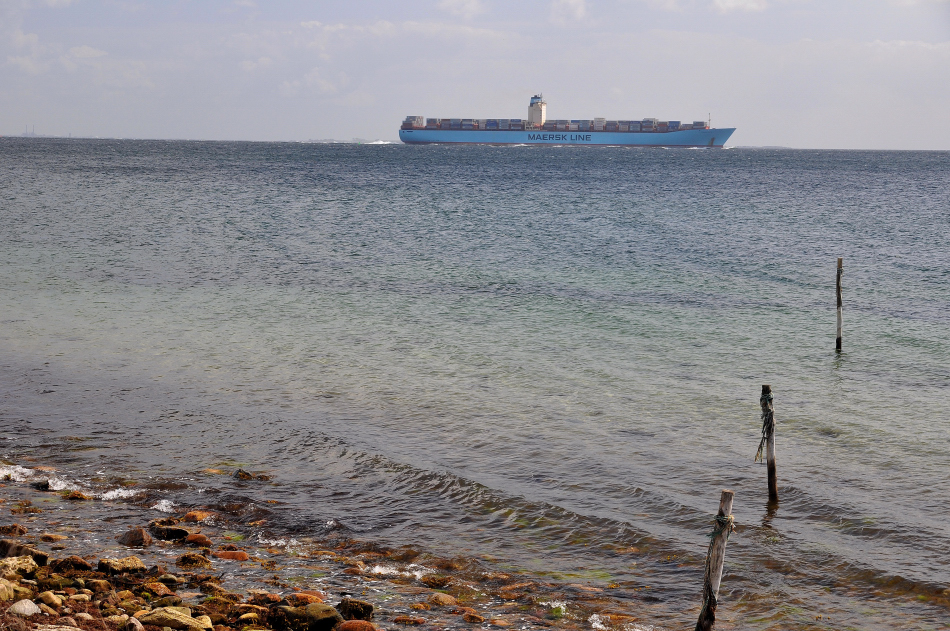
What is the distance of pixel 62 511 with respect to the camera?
8.70 m

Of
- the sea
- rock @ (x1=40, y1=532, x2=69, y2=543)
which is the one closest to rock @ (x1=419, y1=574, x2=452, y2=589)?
the sea

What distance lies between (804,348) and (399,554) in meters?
12.4

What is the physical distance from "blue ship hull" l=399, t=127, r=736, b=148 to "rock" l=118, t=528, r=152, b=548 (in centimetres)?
18148

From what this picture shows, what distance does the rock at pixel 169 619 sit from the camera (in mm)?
5891

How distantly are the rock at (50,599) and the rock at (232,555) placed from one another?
180 cm

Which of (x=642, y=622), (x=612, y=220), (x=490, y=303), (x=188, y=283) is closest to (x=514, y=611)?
(x=642, y=622)

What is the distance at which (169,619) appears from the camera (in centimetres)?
591

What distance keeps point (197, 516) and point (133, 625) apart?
3077mm

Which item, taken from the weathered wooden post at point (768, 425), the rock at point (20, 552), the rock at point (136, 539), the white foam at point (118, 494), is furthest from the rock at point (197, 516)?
the weathered wooden post at point (768, 425)

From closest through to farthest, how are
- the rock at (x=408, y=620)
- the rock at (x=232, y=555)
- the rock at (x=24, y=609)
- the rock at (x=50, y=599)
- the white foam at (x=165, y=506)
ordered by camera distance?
the rock at (x=24, y=609), the rock at (x=50, y=599), the rock at (x=408, y=620), the rock at (x=232, y=555), the white foam at (x=165, y=506)

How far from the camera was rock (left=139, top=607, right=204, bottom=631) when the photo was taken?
5.89 metres

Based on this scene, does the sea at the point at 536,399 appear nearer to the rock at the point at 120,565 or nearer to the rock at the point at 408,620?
the rock at the point at 408,620

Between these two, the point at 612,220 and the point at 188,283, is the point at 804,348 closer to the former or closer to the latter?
the point at 188,283

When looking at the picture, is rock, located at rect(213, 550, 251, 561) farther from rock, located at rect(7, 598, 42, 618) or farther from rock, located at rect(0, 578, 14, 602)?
rock, located at rect(7, 598, 42, 618)
